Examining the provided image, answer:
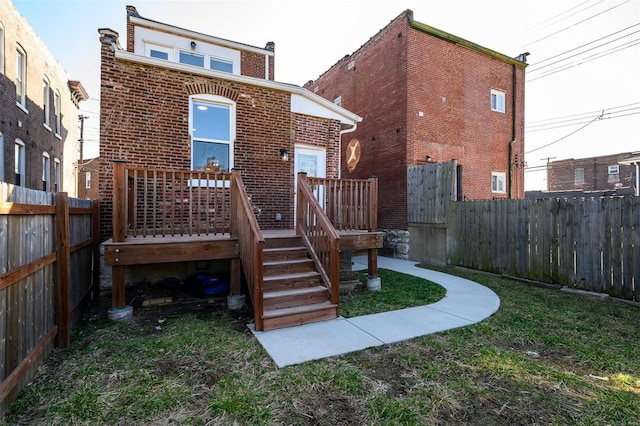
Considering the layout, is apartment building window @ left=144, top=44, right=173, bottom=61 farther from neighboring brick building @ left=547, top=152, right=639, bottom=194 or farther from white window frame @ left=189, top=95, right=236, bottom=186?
neighboring brick building @ left=547, top=152, right=639, bottom=194

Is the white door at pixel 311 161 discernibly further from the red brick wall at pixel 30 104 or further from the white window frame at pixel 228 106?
the red brick wall at pixel 30 104

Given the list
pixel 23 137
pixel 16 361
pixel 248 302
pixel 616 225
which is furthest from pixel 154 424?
pixel 23 137

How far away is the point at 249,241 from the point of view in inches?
169

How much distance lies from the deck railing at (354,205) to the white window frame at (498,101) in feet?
31.5

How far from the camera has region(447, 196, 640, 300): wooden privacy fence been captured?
5.20 m

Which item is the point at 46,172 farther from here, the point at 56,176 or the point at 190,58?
the point at 190,58

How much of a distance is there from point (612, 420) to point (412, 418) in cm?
145

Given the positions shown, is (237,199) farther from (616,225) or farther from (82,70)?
(82,70)

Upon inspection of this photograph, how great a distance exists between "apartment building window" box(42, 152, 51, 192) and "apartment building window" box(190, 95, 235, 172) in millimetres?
11366

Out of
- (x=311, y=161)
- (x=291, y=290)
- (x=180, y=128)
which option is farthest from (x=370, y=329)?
(x=180, y=128)

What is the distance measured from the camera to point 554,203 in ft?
20.5

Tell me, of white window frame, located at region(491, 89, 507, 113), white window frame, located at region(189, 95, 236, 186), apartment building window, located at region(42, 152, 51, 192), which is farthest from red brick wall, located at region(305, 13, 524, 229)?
apartment building window, located at region(42, 152, 51, 192)

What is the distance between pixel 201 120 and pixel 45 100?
39.7ft

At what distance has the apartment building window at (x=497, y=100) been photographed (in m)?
12.6
